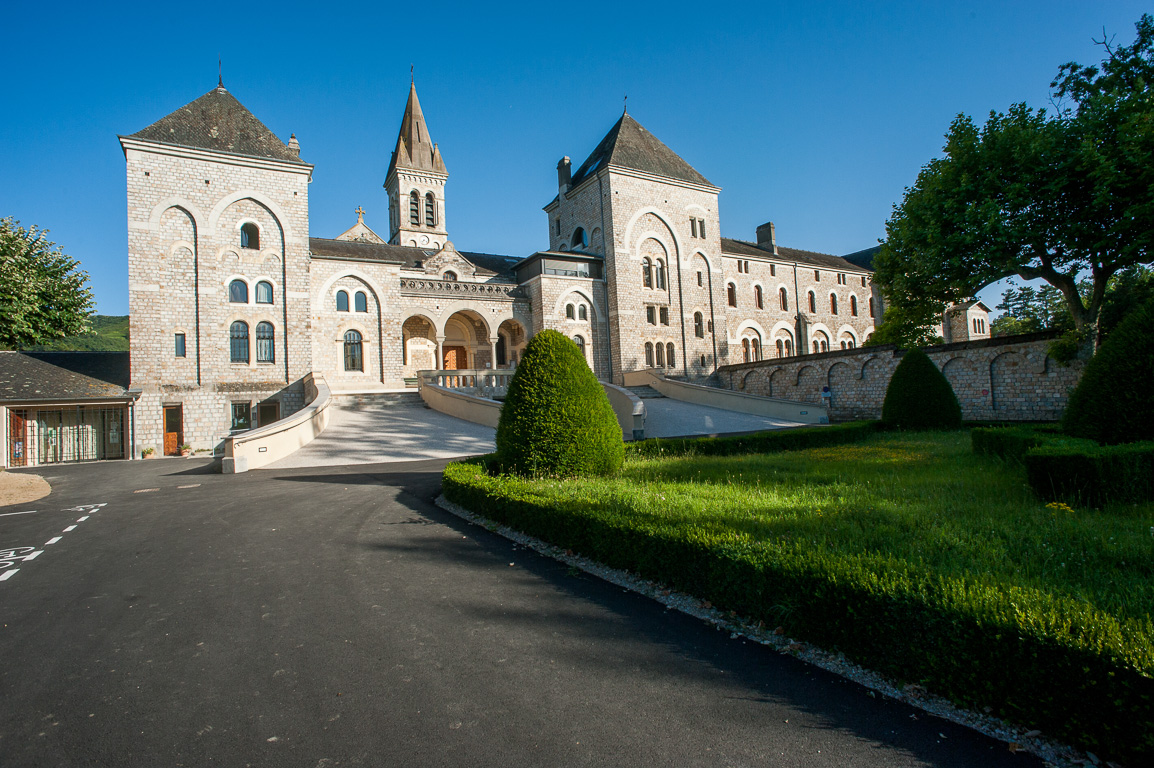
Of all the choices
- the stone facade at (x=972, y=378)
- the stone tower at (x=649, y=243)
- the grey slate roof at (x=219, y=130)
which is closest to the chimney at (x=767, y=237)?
the stone tower at (x=649, y=243)

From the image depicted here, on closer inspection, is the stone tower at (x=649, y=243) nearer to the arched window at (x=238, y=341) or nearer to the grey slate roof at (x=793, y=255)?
the grey slate roof at (x=793, y=255)

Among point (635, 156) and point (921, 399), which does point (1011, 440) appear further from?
point (635, 156)

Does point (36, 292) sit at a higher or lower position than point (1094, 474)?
higher

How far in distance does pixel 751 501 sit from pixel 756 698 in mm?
3564

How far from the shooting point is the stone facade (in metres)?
20.8

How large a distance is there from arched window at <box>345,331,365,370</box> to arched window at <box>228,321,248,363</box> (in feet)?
→ 15.2

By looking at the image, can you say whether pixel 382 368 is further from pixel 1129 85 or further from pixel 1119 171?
pixel 1129 85

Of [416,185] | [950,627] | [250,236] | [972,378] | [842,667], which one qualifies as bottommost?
[842,667]

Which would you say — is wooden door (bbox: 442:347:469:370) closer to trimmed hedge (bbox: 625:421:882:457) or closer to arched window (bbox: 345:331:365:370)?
arched window (bbox: 345:331:365:370)

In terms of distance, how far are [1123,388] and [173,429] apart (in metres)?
30.6

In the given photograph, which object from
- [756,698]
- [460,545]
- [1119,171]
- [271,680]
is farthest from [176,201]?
[1119,171]

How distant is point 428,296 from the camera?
1264 inches

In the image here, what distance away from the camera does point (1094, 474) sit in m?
6.27

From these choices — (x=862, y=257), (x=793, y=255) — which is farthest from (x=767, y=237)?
(x=862, y=257)
